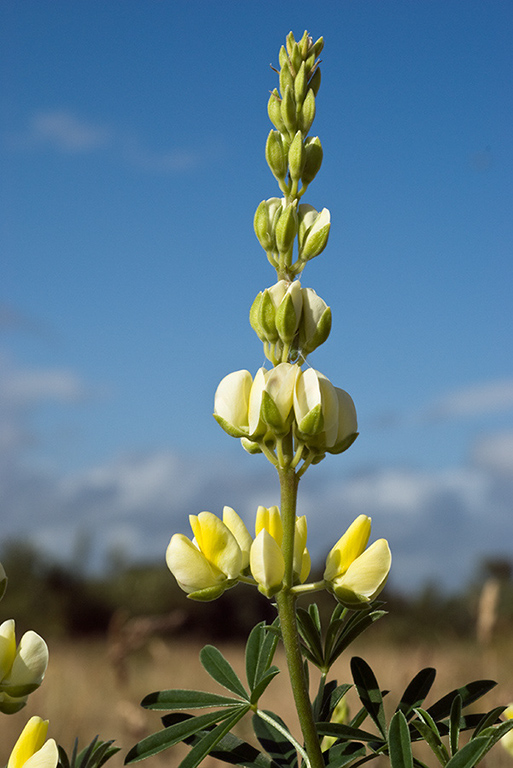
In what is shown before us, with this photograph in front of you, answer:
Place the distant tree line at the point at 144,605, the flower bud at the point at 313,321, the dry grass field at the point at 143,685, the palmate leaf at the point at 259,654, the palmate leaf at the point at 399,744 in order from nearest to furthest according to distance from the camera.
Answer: the palmate leaf at the point at 399,744, the flower bud at the point at 313,321, the palmate leaf at the point at 259,654, the dry grass field at the point at 143,685, the distant tree line at the point at 144,605

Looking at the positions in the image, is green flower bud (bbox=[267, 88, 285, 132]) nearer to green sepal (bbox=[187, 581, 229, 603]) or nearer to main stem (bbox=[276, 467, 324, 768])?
main stem (bbox=[276, 467, 324, 768])

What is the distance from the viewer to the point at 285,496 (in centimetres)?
80

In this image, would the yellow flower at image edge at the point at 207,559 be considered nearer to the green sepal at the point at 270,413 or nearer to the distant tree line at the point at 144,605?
the green sepal at the point at 270,413

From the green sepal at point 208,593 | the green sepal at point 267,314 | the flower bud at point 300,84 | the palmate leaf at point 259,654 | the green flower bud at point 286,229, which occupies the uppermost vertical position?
the flower bud at point 300,84

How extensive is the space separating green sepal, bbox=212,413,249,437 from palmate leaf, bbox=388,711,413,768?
13.5 inches

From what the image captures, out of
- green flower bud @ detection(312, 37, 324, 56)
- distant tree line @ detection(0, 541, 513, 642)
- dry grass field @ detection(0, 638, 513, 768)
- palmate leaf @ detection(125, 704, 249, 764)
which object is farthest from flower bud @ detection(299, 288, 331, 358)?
distant tree line @ detection(0, 541, 513, 642)

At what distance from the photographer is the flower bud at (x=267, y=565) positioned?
0.78 m

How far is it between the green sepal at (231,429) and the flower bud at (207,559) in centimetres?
10

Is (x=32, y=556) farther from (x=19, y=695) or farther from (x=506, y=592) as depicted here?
(x=19, y=695)

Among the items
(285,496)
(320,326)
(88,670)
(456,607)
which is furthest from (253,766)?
(456,607)

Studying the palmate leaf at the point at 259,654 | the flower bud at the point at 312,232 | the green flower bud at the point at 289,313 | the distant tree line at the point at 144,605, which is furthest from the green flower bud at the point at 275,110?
the distant tree line at the point at 144,605

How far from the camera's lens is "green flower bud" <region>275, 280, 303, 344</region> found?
82 cm

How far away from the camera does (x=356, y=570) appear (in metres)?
0.82

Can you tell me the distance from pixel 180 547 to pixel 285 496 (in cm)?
14
